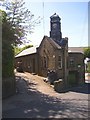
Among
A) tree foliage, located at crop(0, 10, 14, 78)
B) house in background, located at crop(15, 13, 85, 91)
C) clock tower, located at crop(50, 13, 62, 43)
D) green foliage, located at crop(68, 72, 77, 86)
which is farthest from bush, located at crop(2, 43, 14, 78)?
green foliage, located at crop(68, 72, 77, 86)

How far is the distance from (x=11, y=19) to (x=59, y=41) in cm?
1602

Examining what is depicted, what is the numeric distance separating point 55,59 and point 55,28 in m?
6.49

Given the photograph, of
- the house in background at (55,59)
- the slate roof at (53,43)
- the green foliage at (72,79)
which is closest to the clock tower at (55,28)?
the house in background at (55,59)

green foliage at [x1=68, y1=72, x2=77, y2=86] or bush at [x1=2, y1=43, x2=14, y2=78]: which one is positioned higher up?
bush at [x1=2, y1=43, x2=14, y2=78]

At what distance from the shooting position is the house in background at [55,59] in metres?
38.9

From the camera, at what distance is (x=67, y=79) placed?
137 feet

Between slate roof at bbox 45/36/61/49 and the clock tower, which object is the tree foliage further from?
the clock tower

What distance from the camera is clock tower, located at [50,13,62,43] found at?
42.8m

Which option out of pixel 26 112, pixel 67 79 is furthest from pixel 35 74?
pixel 26 112

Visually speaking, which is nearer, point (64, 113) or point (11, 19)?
point (64, 113)

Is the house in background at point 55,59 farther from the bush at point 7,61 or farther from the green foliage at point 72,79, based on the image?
the bush at point 7,61

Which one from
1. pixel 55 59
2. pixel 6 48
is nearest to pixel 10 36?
pixel 6 48

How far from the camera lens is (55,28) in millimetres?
43062

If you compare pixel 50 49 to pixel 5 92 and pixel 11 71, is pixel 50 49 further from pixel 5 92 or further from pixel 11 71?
pixel 5 92
